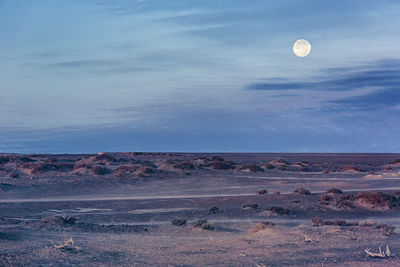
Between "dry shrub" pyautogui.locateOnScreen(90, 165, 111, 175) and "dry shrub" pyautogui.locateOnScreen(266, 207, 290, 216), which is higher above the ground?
"dry shrub" pyautogui.locateOnScreen(90, 165, 111, 175)

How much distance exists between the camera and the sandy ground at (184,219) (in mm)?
12641

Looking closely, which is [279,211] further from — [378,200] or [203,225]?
[378,200]

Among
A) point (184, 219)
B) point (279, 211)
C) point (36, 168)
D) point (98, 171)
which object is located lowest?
point (184, 219)

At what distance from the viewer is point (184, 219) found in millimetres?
21000

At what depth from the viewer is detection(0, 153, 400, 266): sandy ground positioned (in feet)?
41.5

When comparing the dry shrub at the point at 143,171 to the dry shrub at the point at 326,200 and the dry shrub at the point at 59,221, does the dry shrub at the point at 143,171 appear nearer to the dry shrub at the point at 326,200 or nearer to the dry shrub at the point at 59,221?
the dry shrub at the point at 326,200

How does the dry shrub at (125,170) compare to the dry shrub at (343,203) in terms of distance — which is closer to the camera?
the dry shrub at (343,203)

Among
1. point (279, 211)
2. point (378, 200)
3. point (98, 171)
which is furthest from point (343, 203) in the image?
point (98, 171)

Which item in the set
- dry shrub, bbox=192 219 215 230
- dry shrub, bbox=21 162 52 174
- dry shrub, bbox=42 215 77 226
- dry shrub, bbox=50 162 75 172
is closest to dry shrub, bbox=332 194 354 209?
dry shrub, bbox=192 219 215 230

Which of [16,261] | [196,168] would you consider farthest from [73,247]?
[196,168]

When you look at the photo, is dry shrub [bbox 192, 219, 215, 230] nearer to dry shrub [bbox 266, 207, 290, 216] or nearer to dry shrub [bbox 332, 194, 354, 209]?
dry shrub [bbox 266, 207, 290, 216]

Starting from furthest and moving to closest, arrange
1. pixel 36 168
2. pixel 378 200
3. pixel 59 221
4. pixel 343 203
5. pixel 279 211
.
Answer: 1. pixel 36 168
2. pixel 378 200
3. pixel 343 203
4. pixel 279 211
5. pixel 59 221

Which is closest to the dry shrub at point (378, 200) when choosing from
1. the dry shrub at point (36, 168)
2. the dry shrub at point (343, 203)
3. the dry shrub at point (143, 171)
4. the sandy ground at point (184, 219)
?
the sandy ground at point (184, 219)

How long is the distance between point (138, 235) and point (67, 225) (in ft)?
9.71
